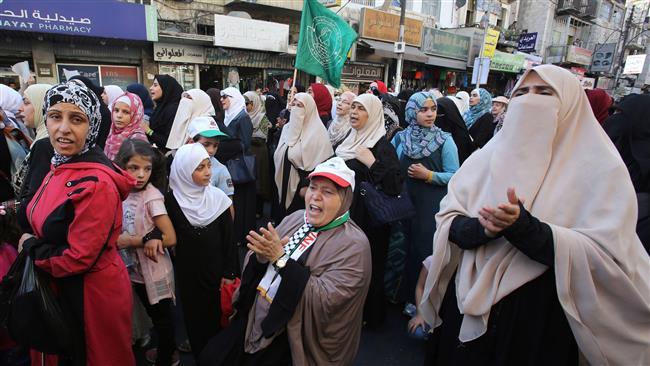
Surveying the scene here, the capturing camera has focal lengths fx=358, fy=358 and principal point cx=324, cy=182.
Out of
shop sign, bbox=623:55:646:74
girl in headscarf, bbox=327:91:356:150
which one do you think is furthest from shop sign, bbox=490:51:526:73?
girl in headscarf, bbox=327:91:356:150

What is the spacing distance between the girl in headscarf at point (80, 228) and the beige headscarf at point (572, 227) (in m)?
1.67

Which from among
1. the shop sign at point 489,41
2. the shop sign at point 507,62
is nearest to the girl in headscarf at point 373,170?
the shop sign at point 489,41

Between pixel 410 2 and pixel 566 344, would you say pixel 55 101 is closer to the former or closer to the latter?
pixel 566 344

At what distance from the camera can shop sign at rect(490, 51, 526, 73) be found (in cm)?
2173

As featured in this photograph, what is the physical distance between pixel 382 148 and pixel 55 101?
222 centimetres

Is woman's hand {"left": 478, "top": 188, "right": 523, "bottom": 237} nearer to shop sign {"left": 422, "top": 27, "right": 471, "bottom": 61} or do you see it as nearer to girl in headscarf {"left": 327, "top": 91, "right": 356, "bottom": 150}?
girl in headscarf {"left": 327, "top": 91, "right": 356, "bottom": 150}

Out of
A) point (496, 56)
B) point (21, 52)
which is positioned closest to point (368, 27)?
point (496, 56)

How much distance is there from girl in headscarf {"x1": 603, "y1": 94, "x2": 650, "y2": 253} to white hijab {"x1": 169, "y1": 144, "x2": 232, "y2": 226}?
2.44m

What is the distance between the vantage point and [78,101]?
1.68m

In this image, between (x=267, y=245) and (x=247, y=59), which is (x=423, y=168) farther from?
(x=247, y=59)

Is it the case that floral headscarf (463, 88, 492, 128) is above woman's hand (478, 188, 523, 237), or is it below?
above

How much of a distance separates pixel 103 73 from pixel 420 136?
36.7 feet

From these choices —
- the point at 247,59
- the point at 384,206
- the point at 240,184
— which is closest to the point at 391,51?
the point at 247,59

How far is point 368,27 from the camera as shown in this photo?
52.4 ft
